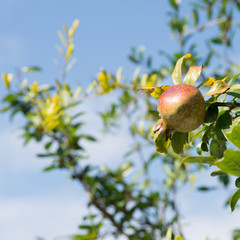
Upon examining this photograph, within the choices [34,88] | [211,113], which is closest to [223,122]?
[211,113]

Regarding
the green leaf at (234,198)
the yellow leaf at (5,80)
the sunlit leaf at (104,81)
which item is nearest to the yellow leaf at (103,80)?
the sunlit leaf at (104,81)

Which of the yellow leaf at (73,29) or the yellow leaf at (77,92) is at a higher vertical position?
the yellow leaf at (73,29)

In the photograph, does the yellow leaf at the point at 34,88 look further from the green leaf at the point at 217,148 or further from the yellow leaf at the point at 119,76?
the green leaf at the point at 217,148

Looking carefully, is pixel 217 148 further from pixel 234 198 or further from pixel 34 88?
pixel 34 88

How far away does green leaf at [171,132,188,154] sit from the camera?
2.46ft

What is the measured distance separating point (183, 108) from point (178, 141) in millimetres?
103

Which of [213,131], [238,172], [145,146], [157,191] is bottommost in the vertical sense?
[238,172]

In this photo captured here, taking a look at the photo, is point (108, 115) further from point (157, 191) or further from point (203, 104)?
point (203, 104)

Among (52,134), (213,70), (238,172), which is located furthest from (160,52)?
(238,172)

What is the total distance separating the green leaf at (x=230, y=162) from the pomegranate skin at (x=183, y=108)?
101 mm

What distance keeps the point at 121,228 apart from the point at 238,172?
1544mm

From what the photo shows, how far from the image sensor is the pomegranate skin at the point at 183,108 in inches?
26.2

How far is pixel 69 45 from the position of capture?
6.55 ft

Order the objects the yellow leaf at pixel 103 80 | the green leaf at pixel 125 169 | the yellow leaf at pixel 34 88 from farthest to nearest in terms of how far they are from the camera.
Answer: the green leaf at pixel 125 169, the yellow leaf at pixel 34 88, the yellow leaf at pixel 103 80
